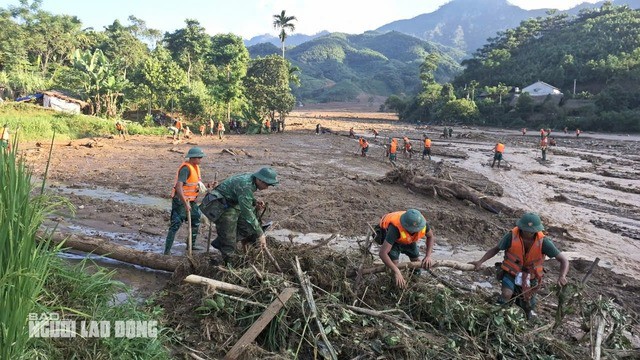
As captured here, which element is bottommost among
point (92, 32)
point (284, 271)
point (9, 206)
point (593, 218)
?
point (593, 218)

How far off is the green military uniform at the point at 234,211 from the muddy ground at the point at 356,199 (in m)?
0.55

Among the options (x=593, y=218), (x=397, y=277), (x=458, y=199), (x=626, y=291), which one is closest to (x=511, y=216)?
(x=458, y=199)

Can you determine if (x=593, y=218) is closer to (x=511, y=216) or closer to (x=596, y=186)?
(x=511, y=216)

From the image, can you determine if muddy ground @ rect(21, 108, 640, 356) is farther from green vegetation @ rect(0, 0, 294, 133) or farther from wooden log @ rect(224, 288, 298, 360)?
green vegetation @ rect(0, 0, 294, 133)

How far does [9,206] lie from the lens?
228cm

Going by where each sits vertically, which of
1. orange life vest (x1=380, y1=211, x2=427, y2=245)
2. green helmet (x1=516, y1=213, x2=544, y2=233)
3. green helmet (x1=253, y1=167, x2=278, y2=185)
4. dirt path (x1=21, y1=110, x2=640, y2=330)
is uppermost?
green helmet (x1=253, y1=167, x2=278, y2=185)

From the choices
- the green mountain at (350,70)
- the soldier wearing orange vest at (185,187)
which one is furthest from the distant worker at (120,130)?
the green mountain at (350,70)

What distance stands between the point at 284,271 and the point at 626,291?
5730 mm

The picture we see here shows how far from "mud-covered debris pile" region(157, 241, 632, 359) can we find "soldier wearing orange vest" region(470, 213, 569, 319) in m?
0.37

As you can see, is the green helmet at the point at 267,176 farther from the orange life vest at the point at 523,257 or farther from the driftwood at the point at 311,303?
the orange life vest at the point at 523,257

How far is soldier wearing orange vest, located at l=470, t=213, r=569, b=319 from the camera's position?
448 cm

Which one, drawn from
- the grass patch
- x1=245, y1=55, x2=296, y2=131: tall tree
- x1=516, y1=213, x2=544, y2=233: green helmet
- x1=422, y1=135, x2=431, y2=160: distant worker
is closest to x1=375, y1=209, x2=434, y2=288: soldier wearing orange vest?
x1=516, y1=213, x2=544, y2=233: green helmet

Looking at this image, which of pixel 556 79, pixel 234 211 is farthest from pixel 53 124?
pixel 556 79

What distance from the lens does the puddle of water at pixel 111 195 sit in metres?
10.2
